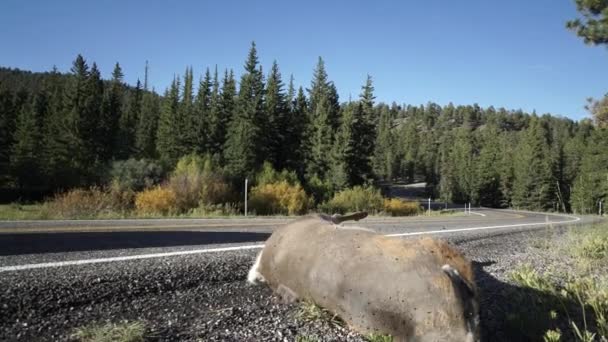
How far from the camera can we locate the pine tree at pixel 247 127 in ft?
135

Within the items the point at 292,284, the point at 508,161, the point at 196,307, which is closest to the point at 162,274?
the point at 196,307

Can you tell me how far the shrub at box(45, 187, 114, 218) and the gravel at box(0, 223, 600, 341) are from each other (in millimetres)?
11235

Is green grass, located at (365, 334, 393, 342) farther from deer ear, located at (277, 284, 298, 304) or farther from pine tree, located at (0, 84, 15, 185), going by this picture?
pine tree, located at (0, 84, 15, 185)

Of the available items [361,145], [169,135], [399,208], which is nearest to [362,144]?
[361,145]

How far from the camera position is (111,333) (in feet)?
8.37

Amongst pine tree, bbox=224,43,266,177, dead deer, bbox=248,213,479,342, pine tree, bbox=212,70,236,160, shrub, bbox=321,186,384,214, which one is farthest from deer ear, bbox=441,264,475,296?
pine tree, bbox=212,70,236,160

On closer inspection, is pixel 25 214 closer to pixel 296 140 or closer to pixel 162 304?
pixel 162 304

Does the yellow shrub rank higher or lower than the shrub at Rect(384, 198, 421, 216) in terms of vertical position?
higher

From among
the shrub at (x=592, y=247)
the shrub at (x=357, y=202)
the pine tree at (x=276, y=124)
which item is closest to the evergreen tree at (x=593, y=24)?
the shrub at (x=592, y=247)

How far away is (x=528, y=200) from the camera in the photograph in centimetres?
6019

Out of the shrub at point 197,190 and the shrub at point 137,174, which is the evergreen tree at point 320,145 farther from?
the shrub at point 197,190

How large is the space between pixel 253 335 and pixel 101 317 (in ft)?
3.54

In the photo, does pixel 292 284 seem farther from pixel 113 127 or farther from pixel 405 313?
pixel 113 127

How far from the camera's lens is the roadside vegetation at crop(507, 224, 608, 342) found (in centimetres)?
349
